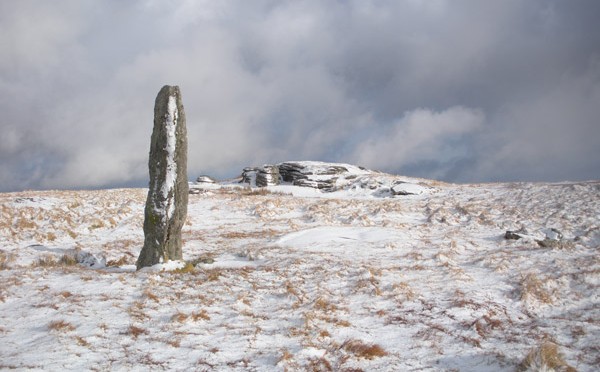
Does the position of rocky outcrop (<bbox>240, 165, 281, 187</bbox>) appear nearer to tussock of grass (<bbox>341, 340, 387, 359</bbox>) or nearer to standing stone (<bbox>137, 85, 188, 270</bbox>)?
standing stone (<bbox>137, 85, 188, 270</bbox>)

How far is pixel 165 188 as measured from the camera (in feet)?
41.0

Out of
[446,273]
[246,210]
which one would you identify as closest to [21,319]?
[446,273]

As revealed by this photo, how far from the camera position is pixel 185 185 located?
12945 mm

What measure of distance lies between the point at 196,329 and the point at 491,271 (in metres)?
8.79

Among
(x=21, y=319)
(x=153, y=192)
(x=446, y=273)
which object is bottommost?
(x=21, y=319)

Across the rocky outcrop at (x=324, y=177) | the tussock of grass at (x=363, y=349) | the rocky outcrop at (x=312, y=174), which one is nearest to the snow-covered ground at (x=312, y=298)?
the tussock of grass at (x=363, y=349)

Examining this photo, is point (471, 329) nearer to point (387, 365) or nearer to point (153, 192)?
point (387, 365)

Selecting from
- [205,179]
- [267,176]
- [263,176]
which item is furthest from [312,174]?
[205,179]

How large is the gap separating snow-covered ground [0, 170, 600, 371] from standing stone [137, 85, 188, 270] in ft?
2.71

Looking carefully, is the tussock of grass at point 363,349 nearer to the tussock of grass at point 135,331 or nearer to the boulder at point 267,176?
the tussock of grass at point 135,331

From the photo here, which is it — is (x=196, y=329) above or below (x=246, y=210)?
below

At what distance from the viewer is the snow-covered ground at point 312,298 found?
6.61 m

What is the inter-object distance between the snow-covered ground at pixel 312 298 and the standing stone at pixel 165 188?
827 mm

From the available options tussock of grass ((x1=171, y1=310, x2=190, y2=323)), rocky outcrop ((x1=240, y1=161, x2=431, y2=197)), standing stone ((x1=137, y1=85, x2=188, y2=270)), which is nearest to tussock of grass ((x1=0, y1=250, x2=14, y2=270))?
standing stone ((x1=137, y1=85, x2=188, y2=270))
